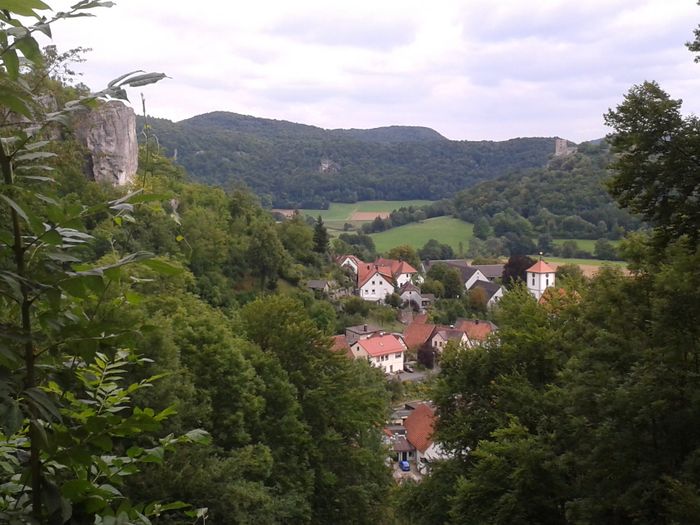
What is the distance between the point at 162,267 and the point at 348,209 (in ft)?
421

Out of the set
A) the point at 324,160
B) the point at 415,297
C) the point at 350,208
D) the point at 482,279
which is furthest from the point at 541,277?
the point at 324,160

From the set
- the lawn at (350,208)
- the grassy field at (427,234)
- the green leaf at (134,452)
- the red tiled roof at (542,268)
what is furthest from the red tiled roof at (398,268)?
the green leaf at (134,452)

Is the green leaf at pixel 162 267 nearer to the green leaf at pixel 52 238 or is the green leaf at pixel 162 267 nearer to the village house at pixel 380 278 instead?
the green leaf at pixel 52 238

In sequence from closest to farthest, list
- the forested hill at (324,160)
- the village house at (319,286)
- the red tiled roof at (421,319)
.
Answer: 1. the village house at (319,286)
2. the red tiled roof at (421,319)
3. the forested hill at (324,160)

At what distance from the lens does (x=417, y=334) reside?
172 feet

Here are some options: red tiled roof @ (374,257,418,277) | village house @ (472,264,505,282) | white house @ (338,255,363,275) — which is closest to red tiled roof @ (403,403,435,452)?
red tiled roof @ (374,257,418,277)

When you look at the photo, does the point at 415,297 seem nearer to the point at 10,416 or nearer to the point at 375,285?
the point at 375,285

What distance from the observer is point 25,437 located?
2.30 m

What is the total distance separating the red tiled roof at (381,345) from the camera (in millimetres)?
46156

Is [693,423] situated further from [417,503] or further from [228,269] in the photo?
[228,269]

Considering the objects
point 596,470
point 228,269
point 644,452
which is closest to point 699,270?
point 644,452

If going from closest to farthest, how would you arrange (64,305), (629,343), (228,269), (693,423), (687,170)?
1. (64,305)
2. (687,170)
3. (693,423)
4. (629,343)
5. (228,269)

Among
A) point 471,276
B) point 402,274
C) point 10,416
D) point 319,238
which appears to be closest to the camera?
point 10,416

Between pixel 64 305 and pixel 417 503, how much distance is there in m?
15.2
